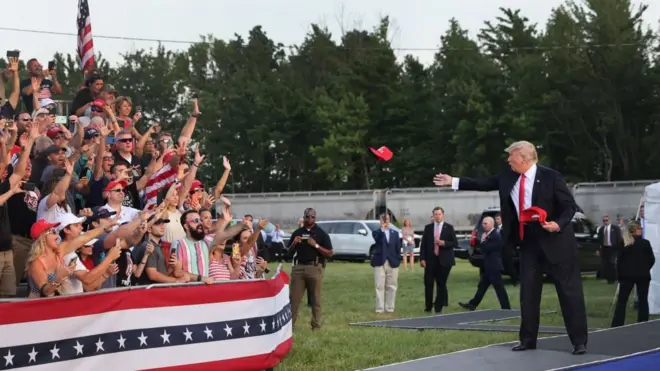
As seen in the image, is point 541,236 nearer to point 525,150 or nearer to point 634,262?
point 525,150

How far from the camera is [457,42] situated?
255ft

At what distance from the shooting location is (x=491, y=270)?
2114 cm

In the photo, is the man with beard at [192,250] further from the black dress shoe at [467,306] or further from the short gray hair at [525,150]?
the black dress shoe at [467,306]

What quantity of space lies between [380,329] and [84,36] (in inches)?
329

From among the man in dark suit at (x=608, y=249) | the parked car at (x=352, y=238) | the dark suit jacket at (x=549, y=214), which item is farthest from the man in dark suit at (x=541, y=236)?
the parked car at (x=352, y=238)

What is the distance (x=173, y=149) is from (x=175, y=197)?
1500 mm

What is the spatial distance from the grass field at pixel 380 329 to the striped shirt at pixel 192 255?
1408mm

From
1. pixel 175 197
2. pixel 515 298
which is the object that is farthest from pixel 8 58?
pixel 515 298

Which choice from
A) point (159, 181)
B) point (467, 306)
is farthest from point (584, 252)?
point (159, 181)

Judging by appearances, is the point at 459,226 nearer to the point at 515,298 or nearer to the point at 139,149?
the point at 515,298

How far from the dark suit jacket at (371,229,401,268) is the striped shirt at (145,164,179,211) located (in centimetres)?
802

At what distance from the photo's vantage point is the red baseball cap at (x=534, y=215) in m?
10.3

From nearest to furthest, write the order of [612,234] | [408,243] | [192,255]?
[192,255], [612,234], [408,243]

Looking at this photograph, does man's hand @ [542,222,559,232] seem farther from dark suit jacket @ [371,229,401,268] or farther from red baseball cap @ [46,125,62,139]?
dark suit jacket @ [371,229,401,268]
